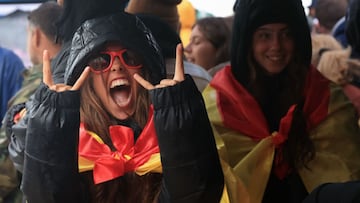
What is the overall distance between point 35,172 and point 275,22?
106 centimetres

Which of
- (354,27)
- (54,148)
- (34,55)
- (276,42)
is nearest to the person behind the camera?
(54,148)

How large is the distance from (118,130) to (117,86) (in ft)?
0.33

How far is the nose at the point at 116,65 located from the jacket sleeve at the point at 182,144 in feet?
0.31

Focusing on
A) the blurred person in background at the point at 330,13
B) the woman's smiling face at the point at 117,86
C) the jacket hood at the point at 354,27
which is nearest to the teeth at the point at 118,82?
the woman's smiling face at the point at 117,86

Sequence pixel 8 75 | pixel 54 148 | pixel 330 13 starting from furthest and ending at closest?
1. pixel 330 13
2. pixel 8 75
3. pixel 54 148

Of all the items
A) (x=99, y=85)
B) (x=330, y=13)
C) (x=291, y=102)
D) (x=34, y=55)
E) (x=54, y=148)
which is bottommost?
(x=330, y=13)

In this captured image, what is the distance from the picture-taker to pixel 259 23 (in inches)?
90.6

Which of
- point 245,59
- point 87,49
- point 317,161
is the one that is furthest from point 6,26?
point 87,49

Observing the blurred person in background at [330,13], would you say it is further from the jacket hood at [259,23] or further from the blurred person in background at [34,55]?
the blurred person in background at [34,55]

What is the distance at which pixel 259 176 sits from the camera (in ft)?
7.64

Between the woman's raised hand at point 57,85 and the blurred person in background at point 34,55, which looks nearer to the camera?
the woman's raised hand at point 57,85

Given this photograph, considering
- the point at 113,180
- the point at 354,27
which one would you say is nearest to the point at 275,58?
the point at 354,27

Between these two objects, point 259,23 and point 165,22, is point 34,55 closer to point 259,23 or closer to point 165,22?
point 165,22

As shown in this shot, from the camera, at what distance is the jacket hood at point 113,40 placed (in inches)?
62.0
